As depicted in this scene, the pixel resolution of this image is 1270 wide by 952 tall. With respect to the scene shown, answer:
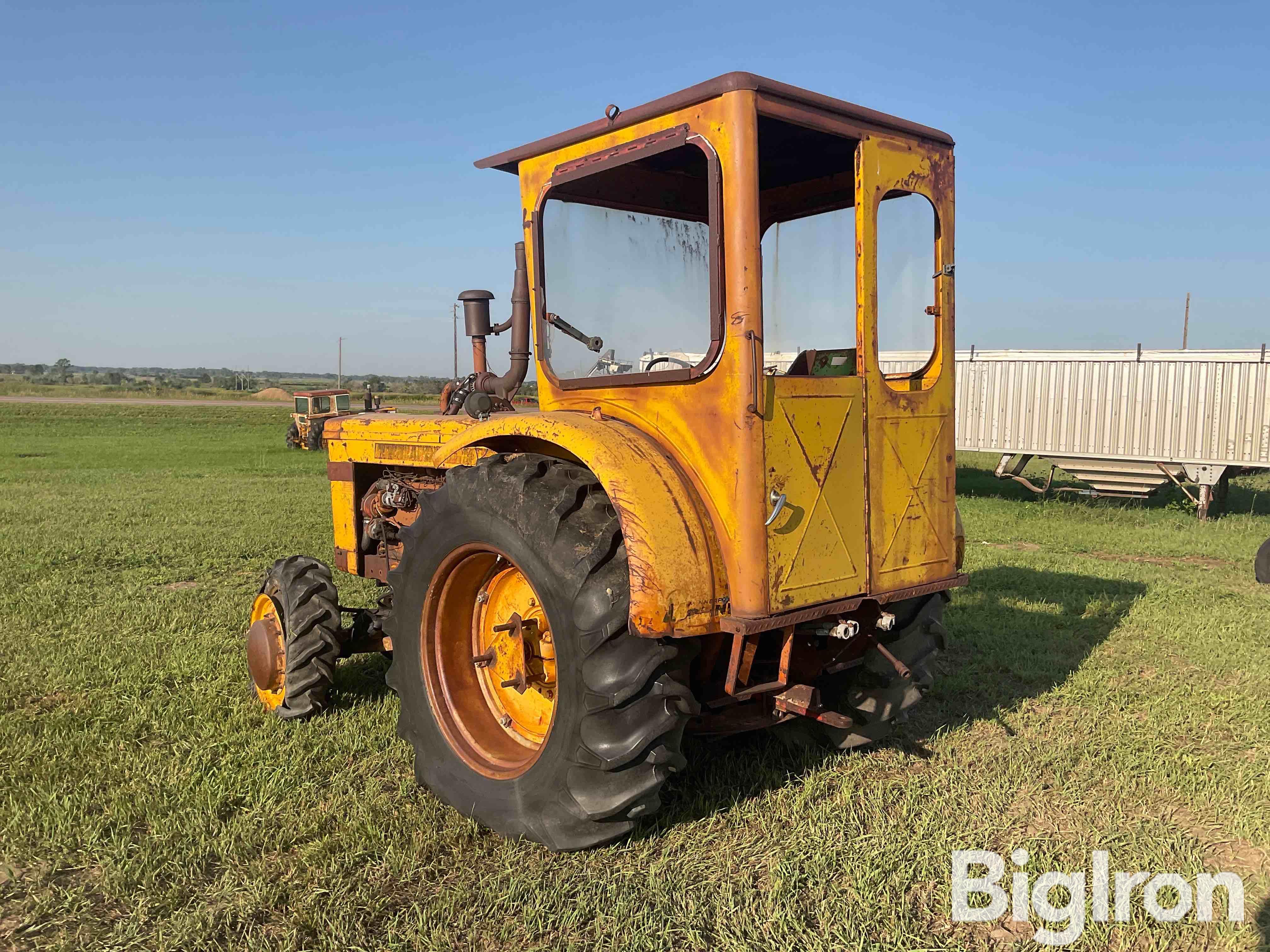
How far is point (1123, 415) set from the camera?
1416cm

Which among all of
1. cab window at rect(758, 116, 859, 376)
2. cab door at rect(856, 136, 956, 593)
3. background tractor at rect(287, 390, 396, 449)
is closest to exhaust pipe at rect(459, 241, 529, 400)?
cab window at rect(758, 116, 859, 376)

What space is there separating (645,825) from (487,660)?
0.95 meters

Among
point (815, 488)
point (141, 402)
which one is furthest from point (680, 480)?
point (141, 402)

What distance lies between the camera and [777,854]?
126 inches

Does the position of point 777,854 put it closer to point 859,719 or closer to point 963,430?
point 859,719

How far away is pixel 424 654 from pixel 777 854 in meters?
1.65

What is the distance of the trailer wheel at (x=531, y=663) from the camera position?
2.93 metres

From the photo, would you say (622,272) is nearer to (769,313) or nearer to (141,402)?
(769,313)

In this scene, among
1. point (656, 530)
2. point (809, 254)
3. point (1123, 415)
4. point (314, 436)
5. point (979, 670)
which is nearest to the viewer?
point (656, 530)

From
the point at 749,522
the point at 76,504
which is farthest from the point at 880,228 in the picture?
the point at 76,504

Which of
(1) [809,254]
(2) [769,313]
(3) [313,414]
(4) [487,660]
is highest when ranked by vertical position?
(1) [809,254]

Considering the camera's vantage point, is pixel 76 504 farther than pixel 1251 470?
No

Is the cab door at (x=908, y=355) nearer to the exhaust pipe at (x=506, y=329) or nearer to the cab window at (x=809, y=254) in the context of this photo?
the cab window at (x=809, y=254)

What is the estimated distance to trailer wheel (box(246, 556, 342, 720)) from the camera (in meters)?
4.43
